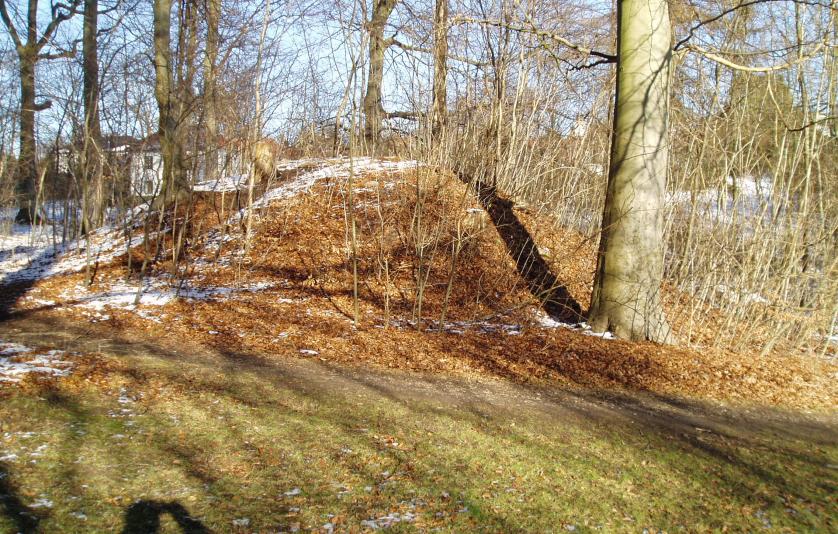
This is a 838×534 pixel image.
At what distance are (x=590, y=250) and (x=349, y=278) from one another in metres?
4.73

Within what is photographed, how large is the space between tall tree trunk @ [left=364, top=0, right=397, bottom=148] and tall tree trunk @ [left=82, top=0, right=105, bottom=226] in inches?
164

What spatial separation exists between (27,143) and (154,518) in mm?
19638

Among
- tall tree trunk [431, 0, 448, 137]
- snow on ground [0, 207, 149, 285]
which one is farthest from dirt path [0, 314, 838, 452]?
snow on ground [0, 207, 149, 285]

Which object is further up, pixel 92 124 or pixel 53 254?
pixel 92 124

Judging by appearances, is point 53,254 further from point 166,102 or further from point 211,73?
point 211,73

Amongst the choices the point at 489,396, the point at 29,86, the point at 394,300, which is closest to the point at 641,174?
the point at 489,396

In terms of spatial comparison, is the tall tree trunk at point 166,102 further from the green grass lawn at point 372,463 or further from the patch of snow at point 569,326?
the patch of snow at point 569,326

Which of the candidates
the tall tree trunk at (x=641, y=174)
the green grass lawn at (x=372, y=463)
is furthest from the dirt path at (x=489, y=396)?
the tall tree trunk at (x=641, y=174)

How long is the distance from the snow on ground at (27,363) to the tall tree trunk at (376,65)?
4.63m

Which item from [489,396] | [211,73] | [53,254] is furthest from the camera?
[53,254]

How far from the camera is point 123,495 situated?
3.17 meters

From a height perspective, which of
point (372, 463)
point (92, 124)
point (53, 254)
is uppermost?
point (92, 124)

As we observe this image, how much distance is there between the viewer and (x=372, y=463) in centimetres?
381

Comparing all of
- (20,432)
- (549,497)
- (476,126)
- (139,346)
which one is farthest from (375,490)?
(476,126)
